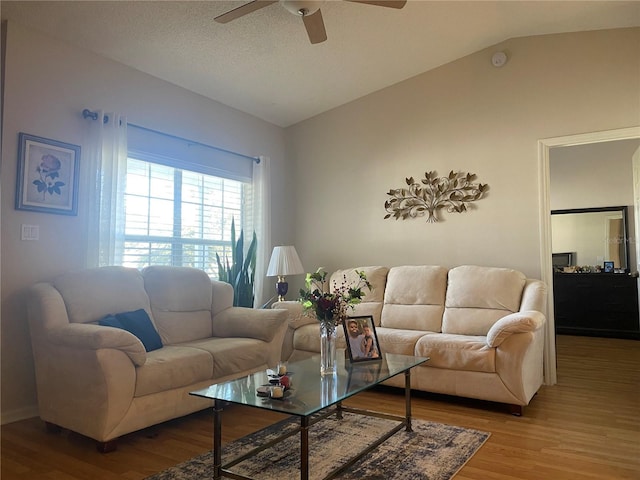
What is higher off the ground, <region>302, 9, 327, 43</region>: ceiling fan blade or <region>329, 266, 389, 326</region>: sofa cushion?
<region>302, 9, 327, 43</region>: ceiling fan blade

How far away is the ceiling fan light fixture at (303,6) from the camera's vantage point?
2.62 m

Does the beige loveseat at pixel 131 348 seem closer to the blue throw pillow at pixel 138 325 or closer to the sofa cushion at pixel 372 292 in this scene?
the blue throw pillow at pixel 138 325

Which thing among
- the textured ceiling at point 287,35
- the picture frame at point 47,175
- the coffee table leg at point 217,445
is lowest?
the coffee table leg at point 217,445

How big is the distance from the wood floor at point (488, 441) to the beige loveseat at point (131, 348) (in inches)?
5.3

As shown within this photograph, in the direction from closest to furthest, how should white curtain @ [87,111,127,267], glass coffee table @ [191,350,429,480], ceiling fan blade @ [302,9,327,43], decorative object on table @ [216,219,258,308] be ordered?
glass coffee table @ [191,350,429,480], ceiling fan blade @ [302,9,327,43], white curtain @ [87,111,127,267], decorative object on table @ [216,219,258,308]

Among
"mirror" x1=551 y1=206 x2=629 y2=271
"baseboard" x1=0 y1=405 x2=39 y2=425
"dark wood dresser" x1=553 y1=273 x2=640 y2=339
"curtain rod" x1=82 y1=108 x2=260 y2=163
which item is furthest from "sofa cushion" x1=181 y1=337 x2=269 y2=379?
"dark wood dresser" x1=553 y1=273 x2=640 y2=339

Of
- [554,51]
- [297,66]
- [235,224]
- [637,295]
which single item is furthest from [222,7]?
[637,295]

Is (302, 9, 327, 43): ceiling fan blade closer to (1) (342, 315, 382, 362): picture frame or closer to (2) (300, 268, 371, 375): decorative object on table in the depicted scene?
(2) (300, 268, 371, 375): decorative object on table

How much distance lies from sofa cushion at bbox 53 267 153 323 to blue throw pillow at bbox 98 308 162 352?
85 mm

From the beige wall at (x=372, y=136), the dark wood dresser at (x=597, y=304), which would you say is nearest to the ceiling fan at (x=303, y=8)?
the beige wall at (x=372, y=136)

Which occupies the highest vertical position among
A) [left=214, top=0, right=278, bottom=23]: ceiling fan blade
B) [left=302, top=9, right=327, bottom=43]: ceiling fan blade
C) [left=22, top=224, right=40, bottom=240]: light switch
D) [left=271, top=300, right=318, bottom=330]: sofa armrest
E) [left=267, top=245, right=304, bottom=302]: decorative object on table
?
[left=302, top=9, right=327, bottom=43]: ceiling fan blade

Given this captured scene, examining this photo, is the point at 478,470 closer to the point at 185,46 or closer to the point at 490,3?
the point at 490,3

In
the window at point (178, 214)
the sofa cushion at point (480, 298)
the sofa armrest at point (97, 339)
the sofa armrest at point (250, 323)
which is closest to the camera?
the sofa armrest at point (97, 339)

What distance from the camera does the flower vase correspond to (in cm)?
267
